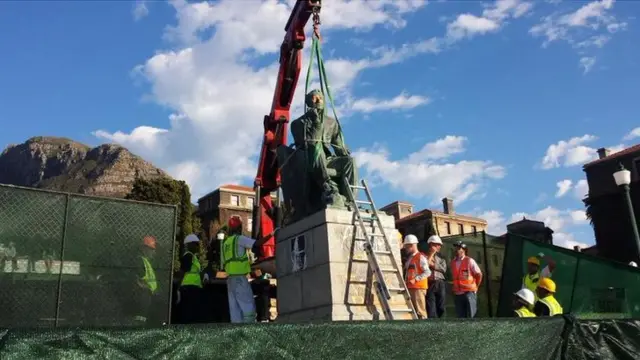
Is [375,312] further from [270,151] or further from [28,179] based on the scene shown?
[28,179]

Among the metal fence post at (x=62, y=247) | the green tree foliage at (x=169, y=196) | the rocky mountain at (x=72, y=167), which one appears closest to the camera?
the metal fence post at (x=62, y=247)

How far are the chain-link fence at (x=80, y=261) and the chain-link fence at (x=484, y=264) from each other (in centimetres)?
607

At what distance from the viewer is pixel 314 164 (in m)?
9.72

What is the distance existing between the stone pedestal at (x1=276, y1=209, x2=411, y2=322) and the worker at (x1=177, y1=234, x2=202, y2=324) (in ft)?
4.77

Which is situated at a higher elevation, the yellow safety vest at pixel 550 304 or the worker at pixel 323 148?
the worker at pixel 323 148

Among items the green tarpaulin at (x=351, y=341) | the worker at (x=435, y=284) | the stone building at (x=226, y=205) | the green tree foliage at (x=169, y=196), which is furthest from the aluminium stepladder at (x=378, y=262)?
the stone building at (x=226, y=205)

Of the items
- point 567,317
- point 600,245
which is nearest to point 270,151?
point 567,317

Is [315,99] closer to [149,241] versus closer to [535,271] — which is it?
[149,241]

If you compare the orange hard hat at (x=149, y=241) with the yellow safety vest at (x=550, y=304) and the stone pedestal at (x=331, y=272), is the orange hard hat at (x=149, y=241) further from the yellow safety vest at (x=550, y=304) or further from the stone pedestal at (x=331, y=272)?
the yellow safety vest at (x=550, y=304)

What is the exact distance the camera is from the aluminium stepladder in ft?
27.2

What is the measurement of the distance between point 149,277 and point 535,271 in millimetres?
5484

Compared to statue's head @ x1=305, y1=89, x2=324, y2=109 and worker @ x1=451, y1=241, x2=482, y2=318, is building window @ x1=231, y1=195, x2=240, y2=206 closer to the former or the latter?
statue's head @ x1=305, y1=89, x2=324, y2=109

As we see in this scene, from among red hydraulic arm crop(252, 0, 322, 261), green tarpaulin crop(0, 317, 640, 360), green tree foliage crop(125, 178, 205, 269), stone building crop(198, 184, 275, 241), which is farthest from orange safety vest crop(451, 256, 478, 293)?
stone building crop(198, 184, 275, 241)

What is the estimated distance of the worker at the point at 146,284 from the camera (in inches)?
307
